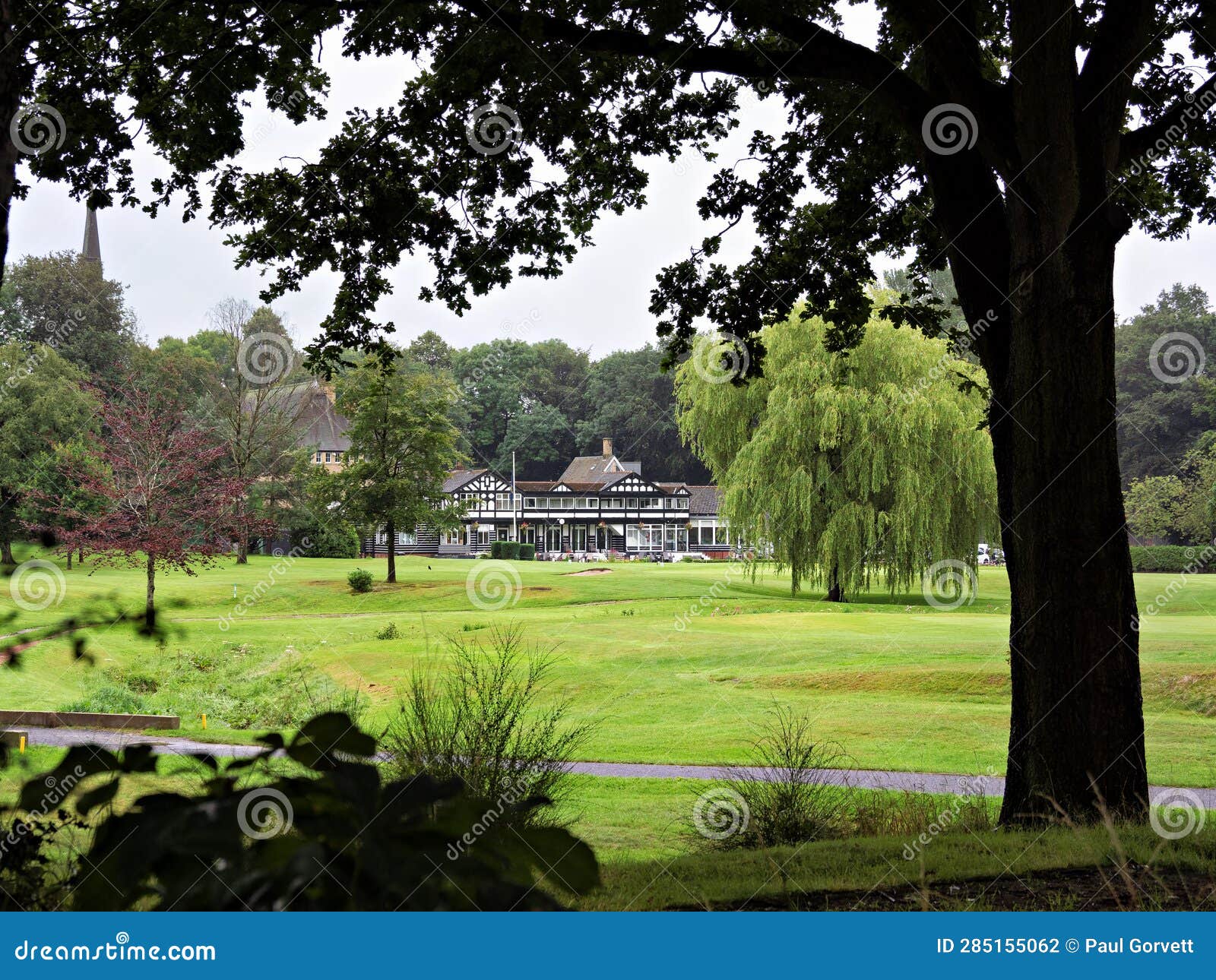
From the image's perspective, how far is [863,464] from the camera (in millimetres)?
27828

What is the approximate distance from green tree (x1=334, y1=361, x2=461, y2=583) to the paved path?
22137 mm

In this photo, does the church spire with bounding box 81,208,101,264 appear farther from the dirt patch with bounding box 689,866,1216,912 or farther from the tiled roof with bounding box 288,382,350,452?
the dirt patch with bounding box 689,866,1216,912

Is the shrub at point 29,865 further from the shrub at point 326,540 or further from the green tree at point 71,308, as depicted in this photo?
the green tree at point 71,308

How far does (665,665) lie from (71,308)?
3723cm

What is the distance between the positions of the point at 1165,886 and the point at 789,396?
24.6 m

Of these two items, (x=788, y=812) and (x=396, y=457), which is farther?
(x=396, y=457)

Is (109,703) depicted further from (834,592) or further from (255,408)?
(255,408)

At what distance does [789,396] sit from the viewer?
28031mm

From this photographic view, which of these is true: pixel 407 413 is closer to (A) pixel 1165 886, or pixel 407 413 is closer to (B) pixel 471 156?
(B) pixel 471 156

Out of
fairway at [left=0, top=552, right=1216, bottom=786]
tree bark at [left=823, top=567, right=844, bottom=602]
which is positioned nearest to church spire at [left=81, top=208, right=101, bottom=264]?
fairway at [left=0, top=552, right=1216, bottom=786]

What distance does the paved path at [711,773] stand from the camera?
9.16 m

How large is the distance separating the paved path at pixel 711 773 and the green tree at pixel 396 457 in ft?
72.6

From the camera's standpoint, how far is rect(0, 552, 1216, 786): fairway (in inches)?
504

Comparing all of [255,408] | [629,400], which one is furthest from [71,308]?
[629,400]
